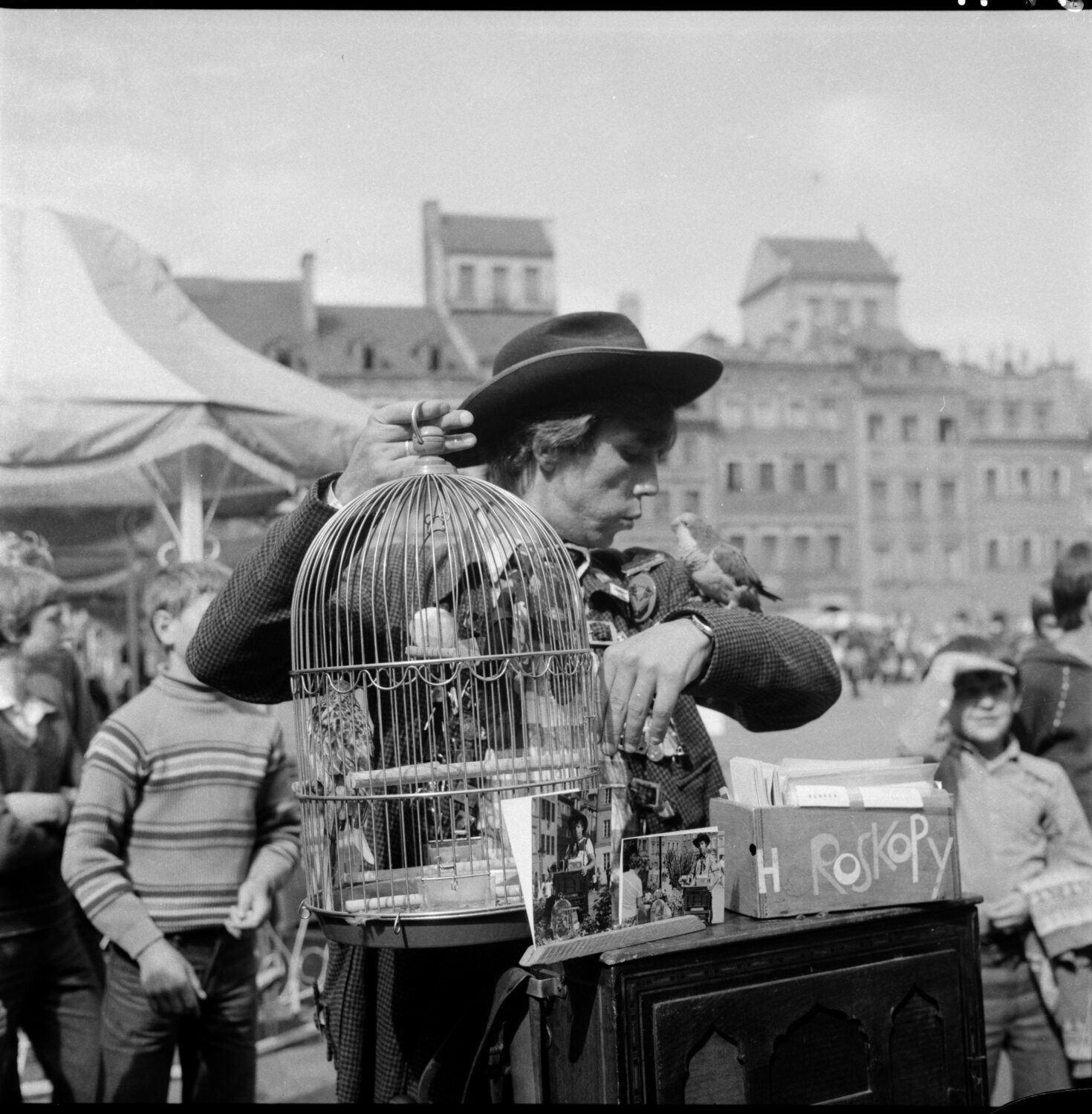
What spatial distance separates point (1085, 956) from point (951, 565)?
35786mm

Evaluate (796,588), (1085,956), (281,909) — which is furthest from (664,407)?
(796,588)

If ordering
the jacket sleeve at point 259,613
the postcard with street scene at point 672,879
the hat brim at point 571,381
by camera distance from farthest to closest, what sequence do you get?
1. the hat brim at point 571,381
2. the jacket sleeve at point 259,613
3. the postcard with street scene at point 672,879

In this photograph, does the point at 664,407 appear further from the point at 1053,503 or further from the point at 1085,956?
the point at 1053,503

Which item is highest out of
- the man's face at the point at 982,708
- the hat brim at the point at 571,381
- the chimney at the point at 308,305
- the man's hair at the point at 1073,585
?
the chimney at the point at 308,305

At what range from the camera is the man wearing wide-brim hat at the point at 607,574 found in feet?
5.03

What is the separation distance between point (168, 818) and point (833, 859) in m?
1.99

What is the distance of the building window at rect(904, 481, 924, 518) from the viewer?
3303 centimetres

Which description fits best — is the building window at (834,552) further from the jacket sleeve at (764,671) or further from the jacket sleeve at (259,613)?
the jacket sleeve at (259,613)

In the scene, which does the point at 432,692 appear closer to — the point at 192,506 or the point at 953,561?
the point at 192,506

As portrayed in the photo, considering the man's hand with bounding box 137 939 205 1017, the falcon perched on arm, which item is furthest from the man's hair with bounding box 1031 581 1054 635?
the man's hand with bounding box 137 939 205 1017

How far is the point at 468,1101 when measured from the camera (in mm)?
1536

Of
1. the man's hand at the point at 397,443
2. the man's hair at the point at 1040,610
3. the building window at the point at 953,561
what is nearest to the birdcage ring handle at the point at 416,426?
the man's hand at the point at 397,443

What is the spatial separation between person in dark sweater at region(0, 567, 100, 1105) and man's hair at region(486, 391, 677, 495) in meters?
1.90

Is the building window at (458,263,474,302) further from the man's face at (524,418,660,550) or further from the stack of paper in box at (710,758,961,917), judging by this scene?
the stack of paper in box at (710,758,961,917)
